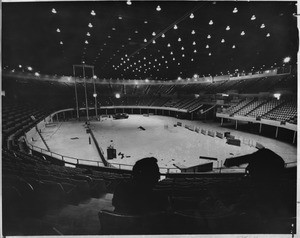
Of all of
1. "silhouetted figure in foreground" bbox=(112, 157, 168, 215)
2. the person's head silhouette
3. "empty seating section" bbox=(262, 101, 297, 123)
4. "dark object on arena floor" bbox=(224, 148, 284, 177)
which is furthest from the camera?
"empty seating section" bbox=(262, 101, 297, 123)

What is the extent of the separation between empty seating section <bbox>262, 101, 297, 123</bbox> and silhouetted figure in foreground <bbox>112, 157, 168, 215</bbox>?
704 inches

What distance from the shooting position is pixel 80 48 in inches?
715

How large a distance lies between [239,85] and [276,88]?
817cm

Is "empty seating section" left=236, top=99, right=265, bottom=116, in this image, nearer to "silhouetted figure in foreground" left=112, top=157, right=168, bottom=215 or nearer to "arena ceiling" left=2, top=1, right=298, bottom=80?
"arena ceiling" left=2, top=1, right=298, bottom=80

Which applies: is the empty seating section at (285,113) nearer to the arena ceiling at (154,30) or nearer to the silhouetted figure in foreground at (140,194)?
the arena ceiling at (154,30)

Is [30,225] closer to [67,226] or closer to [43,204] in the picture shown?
[43,204]

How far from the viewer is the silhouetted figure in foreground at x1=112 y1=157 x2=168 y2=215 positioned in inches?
126

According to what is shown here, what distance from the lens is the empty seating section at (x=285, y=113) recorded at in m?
17.2

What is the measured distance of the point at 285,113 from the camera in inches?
728

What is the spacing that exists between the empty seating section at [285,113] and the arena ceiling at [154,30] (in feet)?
17.9

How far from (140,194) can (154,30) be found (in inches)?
516

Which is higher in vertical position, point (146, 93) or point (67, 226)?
point (146, 93)

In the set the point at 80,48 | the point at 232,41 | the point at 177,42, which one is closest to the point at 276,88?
the point at 232,41

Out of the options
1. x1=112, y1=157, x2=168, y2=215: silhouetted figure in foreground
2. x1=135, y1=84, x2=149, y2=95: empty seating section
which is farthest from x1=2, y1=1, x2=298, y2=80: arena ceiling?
x1=135, y1=84, x2=149, y2=95: empty seating section
